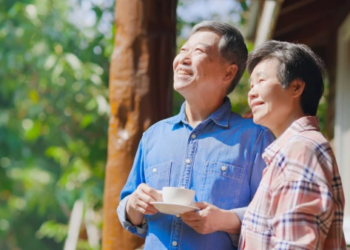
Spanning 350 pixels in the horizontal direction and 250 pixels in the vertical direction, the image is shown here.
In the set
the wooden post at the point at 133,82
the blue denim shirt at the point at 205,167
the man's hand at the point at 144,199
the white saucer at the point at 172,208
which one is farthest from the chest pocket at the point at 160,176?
the wooden post at the point at 133,82

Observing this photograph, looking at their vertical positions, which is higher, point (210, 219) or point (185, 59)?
point (185, 59)

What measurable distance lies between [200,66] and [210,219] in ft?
1.77

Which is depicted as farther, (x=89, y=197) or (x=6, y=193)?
(x=6, y=193)

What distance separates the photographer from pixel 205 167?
6.77 ft

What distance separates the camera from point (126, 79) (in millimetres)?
3178

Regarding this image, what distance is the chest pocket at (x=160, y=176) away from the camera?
211cm

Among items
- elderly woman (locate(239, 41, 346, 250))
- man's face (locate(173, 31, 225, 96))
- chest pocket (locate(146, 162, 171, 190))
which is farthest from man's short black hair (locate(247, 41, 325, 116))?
chest pocket (locate(146, 162, 171, 190))

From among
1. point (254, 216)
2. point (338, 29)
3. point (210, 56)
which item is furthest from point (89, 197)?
point (254, 216)

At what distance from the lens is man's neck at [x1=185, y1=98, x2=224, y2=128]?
2.17 m

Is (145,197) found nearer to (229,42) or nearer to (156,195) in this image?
(156,195)

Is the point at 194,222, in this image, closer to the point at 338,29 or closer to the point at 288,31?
the point at 338,29

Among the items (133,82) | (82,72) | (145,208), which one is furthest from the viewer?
(82,72)

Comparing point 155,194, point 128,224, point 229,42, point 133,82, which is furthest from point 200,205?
point 133,82

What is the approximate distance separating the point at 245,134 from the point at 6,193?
1122 centimetres
